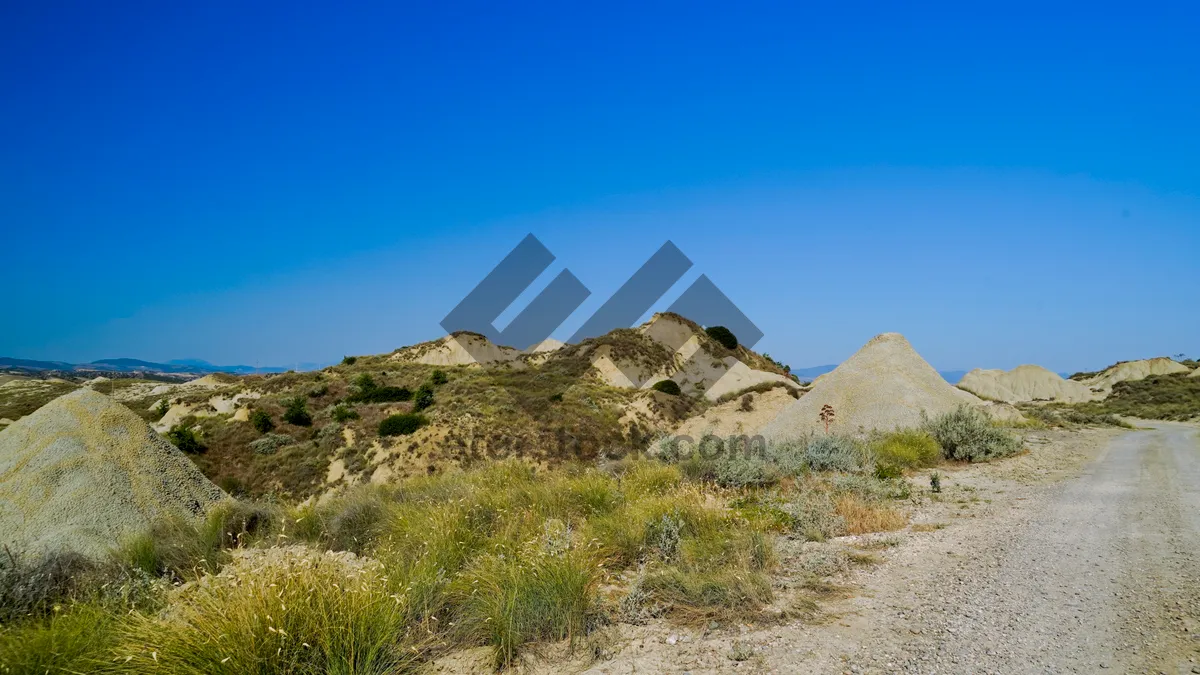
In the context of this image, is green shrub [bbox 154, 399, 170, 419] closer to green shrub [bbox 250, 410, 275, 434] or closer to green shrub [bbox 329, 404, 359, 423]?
green shrub [bbox 250, 410, 275, 434]

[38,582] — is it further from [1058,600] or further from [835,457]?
[835,457]

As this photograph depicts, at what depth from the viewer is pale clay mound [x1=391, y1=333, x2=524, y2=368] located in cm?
6475

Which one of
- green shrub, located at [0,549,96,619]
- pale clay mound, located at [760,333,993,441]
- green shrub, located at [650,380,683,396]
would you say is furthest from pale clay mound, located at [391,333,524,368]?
green shrub, located at [0,549,96,619]

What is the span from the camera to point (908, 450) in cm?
1341

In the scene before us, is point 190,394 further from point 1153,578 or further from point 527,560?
point 1153,578

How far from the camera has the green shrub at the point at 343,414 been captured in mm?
33094

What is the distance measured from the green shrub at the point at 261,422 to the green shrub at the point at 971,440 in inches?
1333

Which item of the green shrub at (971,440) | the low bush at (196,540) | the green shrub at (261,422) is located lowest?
the low bush at (196,540)

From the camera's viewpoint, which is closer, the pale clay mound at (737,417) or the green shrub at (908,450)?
the green shrub at (908,450)

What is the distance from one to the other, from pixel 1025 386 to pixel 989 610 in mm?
75000

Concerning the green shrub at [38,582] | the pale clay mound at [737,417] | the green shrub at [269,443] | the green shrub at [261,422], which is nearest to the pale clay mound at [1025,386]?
the pale clay mound at [737,417]

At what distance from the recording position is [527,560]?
5098mm

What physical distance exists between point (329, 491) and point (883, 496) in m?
24.1

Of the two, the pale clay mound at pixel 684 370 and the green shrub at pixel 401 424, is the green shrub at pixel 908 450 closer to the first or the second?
the green shrub at pixel 401 424
